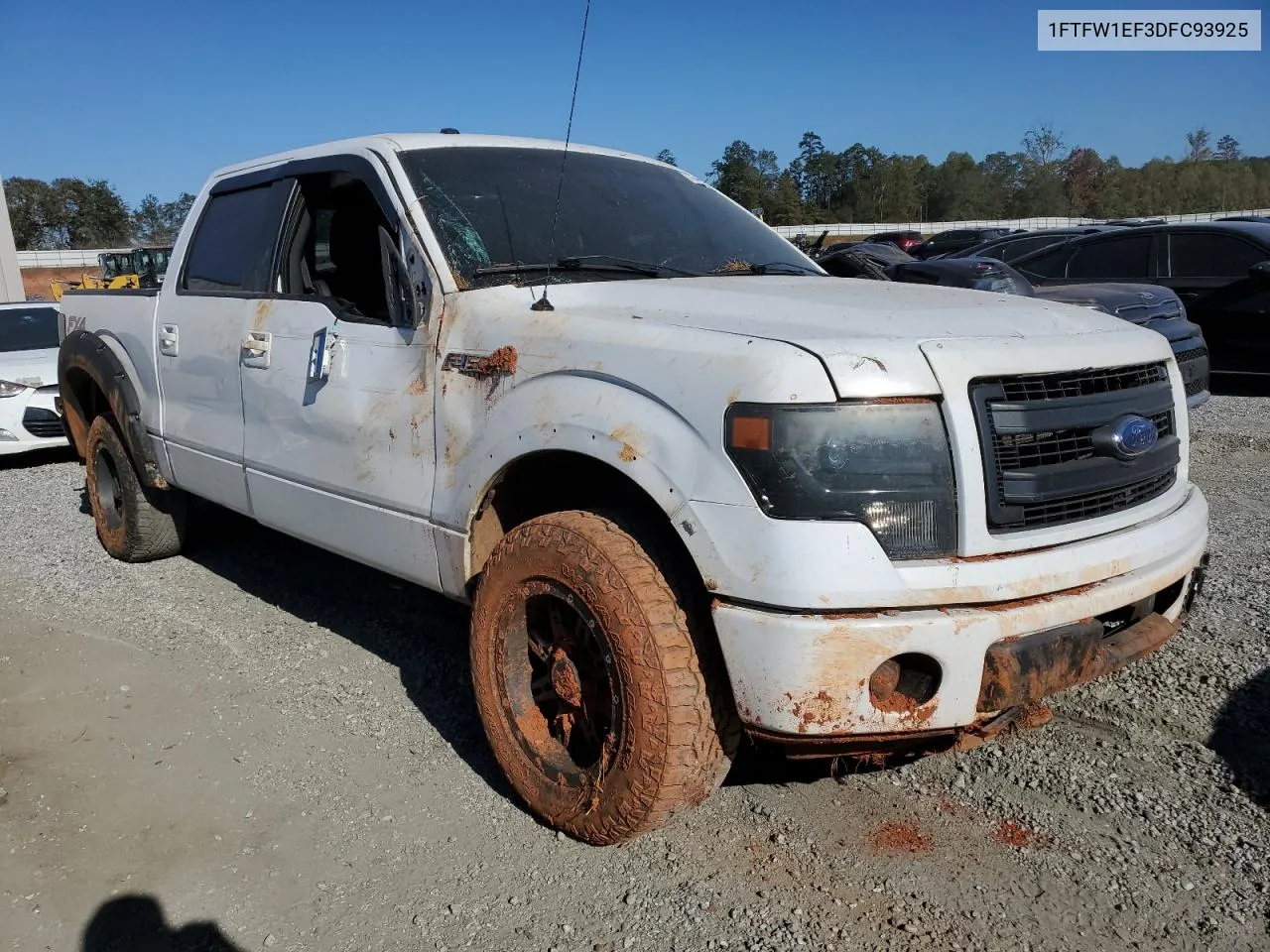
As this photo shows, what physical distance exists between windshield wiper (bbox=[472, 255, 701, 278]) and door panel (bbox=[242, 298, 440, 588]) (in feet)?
1.12

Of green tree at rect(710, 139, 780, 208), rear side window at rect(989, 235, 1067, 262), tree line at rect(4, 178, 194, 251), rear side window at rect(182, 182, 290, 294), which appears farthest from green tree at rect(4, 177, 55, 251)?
rear side window at rect(182, 182, 290, 294)

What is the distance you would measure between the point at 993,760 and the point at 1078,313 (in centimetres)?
141

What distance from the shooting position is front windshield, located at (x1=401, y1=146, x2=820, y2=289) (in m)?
3.25

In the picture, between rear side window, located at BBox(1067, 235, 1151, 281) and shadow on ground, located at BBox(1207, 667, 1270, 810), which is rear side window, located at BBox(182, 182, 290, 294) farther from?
rear side window, located at BBox(1067, 235, 1151, 281)

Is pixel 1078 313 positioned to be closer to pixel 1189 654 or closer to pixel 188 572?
pixel 1189 654

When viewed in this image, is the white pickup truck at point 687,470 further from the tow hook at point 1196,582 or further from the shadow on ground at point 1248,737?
the shadow on ground at point 1248,737

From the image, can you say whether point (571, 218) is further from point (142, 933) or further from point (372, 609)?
point (142, 933)

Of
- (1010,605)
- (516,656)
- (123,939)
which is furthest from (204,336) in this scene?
(1010,605)

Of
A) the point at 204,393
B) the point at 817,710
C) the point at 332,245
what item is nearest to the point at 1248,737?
the point at 817,710

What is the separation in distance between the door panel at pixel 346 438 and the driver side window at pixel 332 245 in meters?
0.23

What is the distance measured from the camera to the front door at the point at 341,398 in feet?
10.4

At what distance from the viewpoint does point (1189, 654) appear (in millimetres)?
3693

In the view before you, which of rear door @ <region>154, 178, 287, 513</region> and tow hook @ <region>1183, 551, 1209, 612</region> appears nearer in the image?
tow hook @ <region>1183, 551, 1209, 612</region>

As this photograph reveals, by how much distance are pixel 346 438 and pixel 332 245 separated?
108 centimetres
